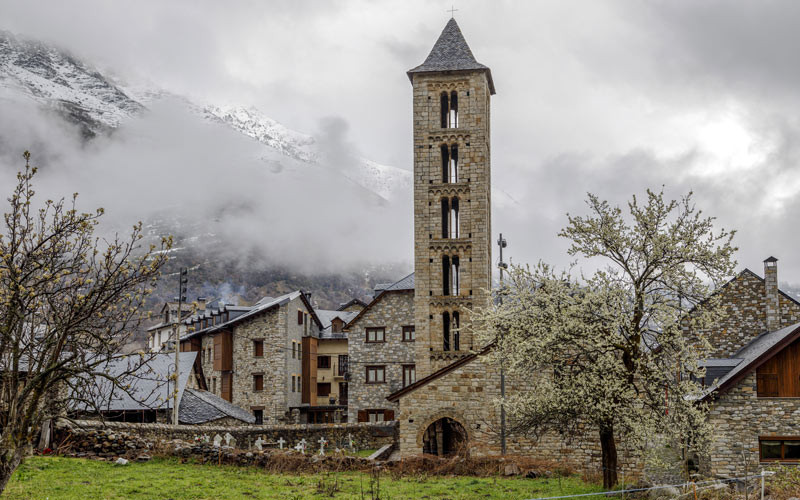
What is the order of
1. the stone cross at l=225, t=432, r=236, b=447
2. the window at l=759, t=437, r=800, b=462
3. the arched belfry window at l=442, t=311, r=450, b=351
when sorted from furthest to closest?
the arched belfry window at l=442, t=311, r=450, b=351, the stone cross at l=225, t=432, r=236, b=447, the window at l=759, t=437, r=800, b=462

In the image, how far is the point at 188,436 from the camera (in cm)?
3284

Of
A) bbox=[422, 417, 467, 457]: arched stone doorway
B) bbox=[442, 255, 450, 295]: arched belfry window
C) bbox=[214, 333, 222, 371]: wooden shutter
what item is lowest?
bbox=[422, 417, 467, 457]: arched stone doorway

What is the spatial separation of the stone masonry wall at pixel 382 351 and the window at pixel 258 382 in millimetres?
7364

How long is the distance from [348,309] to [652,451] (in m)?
61.6

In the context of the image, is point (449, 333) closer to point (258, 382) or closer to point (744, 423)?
point (258, 382)

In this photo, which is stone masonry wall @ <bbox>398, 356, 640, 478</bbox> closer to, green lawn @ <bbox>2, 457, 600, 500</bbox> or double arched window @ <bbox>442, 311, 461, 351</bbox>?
green lawn @ <bbox>2, 457, 600, 500</bbox>

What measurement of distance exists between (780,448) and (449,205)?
25.5 m

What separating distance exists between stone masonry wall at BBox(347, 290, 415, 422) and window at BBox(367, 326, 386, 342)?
0.77 feet

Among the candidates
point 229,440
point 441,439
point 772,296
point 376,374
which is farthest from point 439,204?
point 229,440

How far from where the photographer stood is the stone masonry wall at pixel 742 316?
3647 cm

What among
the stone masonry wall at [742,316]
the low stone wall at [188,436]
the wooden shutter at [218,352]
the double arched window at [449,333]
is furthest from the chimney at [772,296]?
the wooden shutter at [218,352]

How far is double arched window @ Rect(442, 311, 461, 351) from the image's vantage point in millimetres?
46125

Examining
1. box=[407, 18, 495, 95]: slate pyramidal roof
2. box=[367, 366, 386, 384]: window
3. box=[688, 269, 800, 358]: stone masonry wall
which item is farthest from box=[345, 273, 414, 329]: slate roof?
box=[688, 269, 800, 358]: stone masonry wall

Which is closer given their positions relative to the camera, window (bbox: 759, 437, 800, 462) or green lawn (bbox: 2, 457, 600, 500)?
green lawn (bbox: 2, 457, 600, 500)
